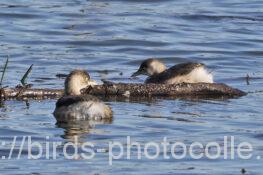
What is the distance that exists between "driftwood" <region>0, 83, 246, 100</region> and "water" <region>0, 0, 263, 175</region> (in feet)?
0.71

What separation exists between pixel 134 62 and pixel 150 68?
1.75 metres

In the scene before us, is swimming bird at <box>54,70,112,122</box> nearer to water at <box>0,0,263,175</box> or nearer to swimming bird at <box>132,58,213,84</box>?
water at <box>0,0,263,175</box>

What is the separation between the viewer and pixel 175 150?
12648mm

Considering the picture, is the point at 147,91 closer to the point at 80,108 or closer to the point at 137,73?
the point at 137,73

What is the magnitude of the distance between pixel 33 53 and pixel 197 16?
519 centimetres

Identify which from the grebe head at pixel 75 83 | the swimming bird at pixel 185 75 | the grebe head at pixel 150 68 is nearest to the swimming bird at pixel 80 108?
the grebe head at pixel 75 83

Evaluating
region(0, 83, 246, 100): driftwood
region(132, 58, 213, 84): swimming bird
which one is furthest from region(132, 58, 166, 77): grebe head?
region(0, 83, 246, 100): driftwood

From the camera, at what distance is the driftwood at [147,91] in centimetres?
1570

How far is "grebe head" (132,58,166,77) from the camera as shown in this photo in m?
17.5

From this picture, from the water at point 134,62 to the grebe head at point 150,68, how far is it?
50cm

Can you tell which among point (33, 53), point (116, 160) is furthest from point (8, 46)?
point (116, 160)

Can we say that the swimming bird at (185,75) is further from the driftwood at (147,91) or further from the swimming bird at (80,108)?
the swimming bird at (80,108)

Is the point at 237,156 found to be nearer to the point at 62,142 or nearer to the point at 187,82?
the point at 62,142

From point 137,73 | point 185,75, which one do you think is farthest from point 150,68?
point 185,75
